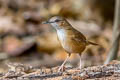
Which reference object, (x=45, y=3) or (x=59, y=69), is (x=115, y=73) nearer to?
(x=59, y=69)

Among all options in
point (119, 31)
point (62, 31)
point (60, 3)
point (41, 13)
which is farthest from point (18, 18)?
point (62, 31)

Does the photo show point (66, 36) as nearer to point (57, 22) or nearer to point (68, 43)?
point (68, 43)

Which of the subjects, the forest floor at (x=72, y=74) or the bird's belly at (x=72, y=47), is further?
the bird's belly at (x=72, y=47)

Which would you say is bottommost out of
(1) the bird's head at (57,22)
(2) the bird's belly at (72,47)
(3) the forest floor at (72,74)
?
(3) the forest floor at (72,74)

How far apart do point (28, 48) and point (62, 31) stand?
381 centimetres

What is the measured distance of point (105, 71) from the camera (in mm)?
4617

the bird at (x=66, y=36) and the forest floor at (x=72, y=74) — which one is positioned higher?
the bird at (x=66, y=36)

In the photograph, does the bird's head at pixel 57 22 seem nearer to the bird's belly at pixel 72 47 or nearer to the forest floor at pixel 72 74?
the bird's belly at pixel 72 47

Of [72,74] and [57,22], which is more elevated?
[57,22]

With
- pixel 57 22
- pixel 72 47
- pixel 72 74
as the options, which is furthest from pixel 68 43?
pixel 72 74

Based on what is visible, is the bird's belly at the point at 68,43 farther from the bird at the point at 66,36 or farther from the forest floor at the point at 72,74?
the forest floor at the point at 72,74

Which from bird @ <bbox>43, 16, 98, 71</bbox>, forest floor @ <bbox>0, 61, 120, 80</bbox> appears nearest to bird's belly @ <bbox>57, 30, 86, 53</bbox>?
bird @ <bbox>43, 16, 98, 71</bbox>

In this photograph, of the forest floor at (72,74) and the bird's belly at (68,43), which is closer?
the forest floor at (72,74)

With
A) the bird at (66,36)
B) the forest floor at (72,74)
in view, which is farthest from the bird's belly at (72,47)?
the forest floor at (72,74)
